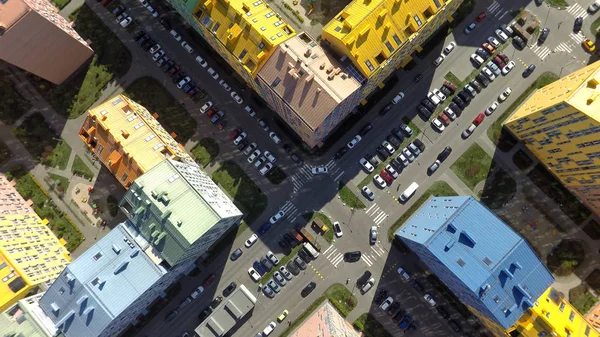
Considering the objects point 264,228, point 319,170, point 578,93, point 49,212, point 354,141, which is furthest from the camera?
point 354,141

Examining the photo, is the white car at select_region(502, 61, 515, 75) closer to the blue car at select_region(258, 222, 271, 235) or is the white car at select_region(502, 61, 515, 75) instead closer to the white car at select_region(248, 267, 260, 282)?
the blue car at select_region(258, 222, 271, 235)

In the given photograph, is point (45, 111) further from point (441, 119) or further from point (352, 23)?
point (441, 119)

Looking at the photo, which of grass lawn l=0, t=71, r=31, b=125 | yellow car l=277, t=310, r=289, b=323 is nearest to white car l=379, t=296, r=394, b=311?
yellow car l=277, t=310, r=289, b=323

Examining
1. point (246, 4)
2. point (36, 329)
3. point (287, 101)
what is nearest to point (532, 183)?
point (287, 101)

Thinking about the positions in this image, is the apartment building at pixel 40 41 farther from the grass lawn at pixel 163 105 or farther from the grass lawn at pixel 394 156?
the grass lawn at pixel 394 156

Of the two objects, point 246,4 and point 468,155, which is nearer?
point 246,4

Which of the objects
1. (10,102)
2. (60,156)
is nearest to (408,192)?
(60,156)

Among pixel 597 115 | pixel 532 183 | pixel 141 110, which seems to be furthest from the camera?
pixel 532 183

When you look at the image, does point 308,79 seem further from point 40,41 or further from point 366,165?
point 40,41
